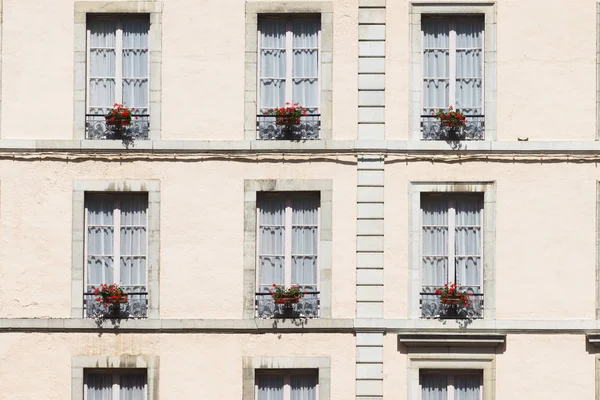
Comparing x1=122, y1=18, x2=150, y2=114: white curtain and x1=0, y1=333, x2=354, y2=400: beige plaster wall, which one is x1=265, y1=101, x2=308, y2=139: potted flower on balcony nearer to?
x1=122, y1=18, x2=150, y2=114: white curtain

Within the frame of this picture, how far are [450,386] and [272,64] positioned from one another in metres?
7.09

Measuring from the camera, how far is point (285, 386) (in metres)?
29.4

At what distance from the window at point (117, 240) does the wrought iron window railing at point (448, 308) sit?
538 cm

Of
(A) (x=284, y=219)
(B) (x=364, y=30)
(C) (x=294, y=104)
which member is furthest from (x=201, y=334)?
(B) (x=364, y=30)

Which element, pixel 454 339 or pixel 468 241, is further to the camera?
pixel 468 241

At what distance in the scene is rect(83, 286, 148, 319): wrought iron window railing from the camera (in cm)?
2936

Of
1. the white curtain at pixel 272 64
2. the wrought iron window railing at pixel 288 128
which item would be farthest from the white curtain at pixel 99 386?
the white curtain at pixel 272 64

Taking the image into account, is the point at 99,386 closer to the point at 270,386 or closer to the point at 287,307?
the point at 270,386

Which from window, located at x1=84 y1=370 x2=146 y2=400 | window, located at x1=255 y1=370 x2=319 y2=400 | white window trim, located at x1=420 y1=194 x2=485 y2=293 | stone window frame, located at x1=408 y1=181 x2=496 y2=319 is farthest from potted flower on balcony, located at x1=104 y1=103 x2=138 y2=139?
white window trim, located at x1=420 y1=194 x2=485 y2=293

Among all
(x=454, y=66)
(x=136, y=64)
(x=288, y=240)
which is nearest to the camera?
(x=288, y=240)

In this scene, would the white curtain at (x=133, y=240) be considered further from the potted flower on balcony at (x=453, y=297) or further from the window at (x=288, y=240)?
the potted flower on balcony at (x=453, y=297)

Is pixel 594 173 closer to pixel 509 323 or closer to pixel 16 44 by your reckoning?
pixel 509 323

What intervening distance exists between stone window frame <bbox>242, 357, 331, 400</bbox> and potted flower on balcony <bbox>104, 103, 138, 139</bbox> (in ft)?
16.3

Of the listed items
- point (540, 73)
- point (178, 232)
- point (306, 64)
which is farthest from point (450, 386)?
point (306, 64)
